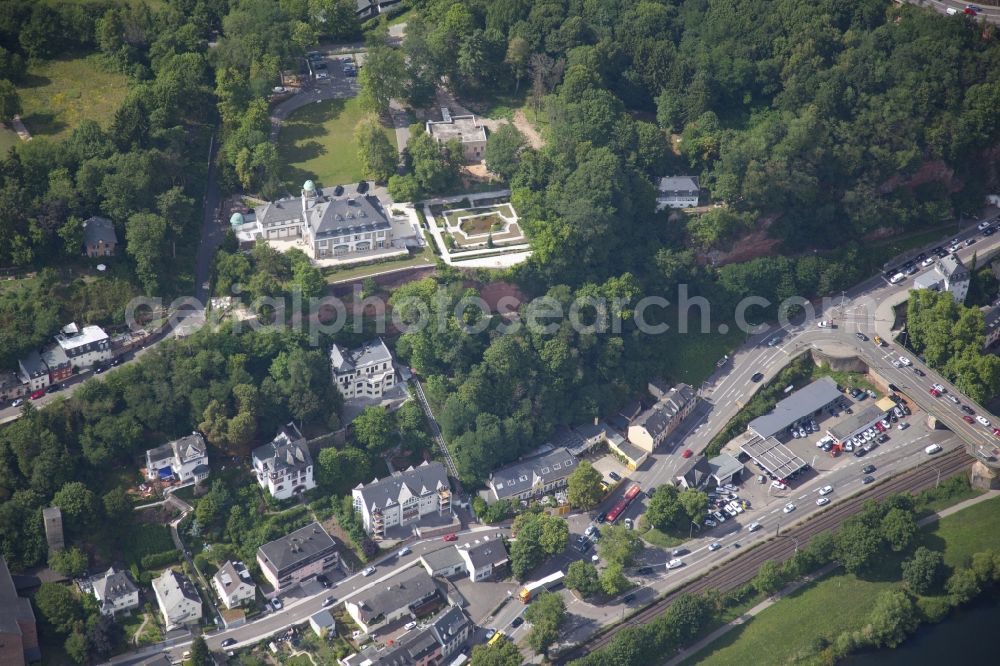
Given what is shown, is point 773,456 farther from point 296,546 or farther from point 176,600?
point 176,600

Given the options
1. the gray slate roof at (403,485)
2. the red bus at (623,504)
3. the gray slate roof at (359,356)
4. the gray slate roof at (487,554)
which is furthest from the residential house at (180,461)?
the red bus at (623,504)

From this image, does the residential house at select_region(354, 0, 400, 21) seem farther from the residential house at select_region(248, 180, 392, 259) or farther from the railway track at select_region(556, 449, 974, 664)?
the railway track at select_region(556, 449, 974, 664)

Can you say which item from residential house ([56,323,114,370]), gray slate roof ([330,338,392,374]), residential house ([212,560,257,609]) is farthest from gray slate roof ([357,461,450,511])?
residential house ([56,323,114,370])

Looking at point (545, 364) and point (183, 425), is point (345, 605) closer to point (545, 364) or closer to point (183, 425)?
point (183, 425)

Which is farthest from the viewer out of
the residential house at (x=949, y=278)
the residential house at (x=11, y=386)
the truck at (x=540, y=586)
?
the residential house at (x=949, y=278)

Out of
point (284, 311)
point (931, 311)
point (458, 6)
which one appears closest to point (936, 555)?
point (931, 311)

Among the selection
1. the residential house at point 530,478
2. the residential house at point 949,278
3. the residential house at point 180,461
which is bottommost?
the residential house at point 530,478

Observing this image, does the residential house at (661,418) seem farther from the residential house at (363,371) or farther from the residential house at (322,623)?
the residential house at (322,623)

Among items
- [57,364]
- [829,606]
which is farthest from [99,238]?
[829,606]
